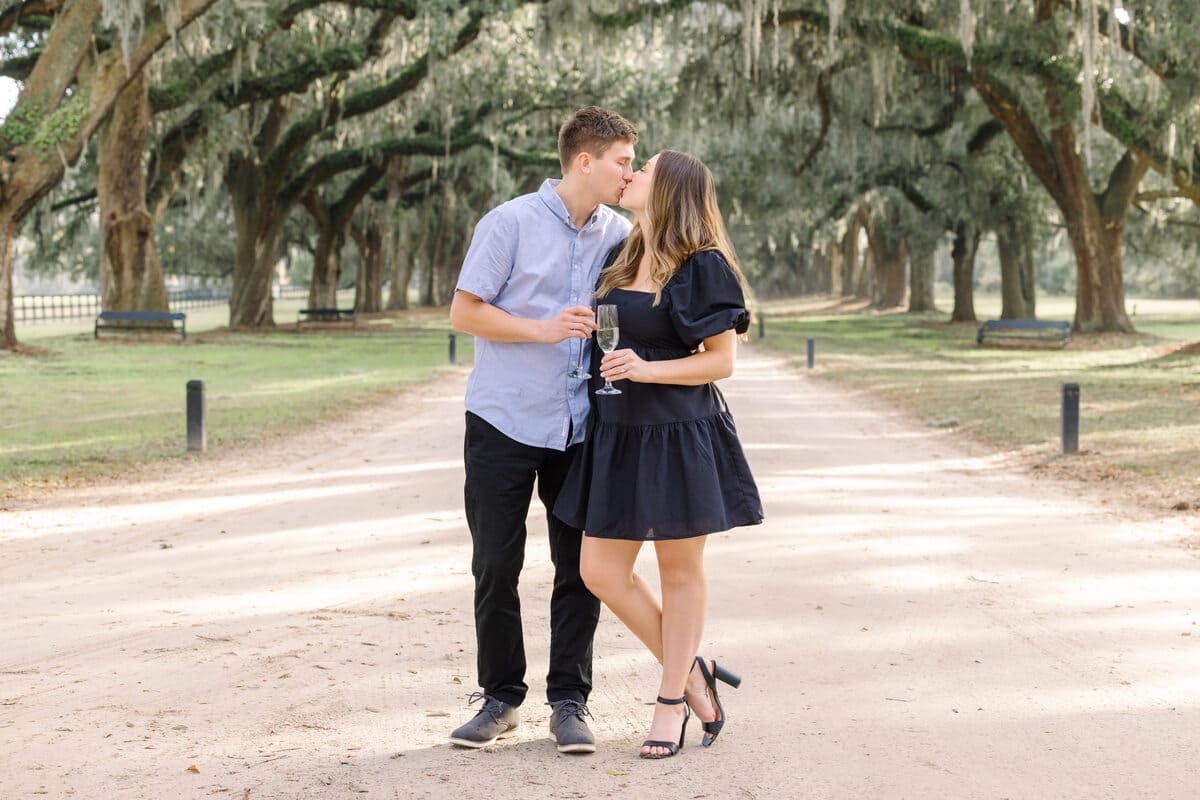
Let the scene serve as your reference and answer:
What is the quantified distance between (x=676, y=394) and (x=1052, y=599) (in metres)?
3.14

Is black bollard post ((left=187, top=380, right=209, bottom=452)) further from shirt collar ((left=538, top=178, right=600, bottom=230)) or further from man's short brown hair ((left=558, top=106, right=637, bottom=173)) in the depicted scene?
man's short brown hair ((left=558, top=106, right=637, bottom=173))

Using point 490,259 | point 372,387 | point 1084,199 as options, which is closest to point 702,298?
point 490,259

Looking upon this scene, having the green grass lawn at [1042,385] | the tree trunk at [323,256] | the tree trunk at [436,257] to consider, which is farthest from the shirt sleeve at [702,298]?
the tree trunk at [436,257]

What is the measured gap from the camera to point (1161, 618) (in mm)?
6168

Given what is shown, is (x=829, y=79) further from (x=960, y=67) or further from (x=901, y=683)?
(x=901, y=683)

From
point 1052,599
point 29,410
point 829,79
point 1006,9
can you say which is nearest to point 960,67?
point 1006,9

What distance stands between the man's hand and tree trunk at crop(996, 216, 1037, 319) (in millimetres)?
33730

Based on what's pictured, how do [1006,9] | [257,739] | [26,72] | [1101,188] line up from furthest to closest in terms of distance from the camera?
[1101,188] → [26,72] → [1006,9] → [257,739]

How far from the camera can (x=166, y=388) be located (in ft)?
64.5

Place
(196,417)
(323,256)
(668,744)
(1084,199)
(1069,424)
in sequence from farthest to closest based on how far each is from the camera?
1. (323,256)
2. (1084,199)
3. (196,417)
4. (1069,424)
5. (668,744)

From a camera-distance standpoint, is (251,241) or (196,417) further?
(251,241)

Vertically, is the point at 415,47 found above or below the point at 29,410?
above

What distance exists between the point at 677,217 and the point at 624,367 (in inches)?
19.8

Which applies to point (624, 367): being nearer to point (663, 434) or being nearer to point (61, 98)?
point (663, 434)
